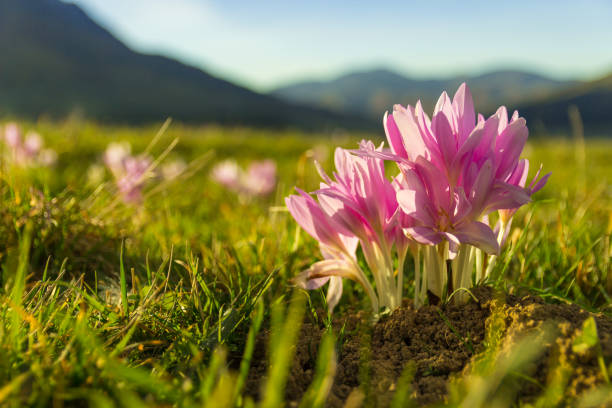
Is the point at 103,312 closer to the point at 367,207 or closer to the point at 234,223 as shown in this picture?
the point at 367,207

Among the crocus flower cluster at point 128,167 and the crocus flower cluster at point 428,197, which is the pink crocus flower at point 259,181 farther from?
the crocus flower cluster at point 428,197

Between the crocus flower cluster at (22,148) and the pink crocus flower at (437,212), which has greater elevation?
the pink crocus flower at (437,212)

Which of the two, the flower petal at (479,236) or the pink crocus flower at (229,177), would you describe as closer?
the flower petal at (479,236)

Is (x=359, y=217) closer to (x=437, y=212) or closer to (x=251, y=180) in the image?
(x=437, y=212)

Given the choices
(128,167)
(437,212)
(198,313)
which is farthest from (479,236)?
(128,167)

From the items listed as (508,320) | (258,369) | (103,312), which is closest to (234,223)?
(103,312)

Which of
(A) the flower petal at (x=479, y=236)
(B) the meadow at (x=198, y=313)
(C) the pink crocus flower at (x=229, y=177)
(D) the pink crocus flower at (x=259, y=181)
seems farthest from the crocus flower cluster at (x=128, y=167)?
(A) the flower petal at (x=479, y=236)
